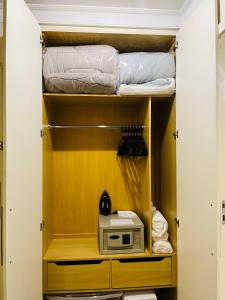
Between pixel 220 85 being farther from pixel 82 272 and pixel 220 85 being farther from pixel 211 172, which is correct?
pixel 82 272

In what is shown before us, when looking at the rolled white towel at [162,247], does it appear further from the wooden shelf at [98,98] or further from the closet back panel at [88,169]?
the wooden shelf at [98,98]

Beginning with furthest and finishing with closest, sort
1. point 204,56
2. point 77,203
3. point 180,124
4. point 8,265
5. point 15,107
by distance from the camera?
point 77,203
point 180,124
point 204,56
point 15,107
point 8,265

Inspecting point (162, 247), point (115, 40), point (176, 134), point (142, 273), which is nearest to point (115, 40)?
point (115, 40)

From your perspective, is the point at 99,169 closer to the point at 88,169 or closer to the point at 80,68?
the point at 88,169

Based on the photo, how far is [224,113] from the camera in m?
1.18

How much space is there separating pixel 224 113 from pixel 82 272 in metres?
1.39

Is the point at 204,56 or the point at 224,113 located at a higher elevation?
the point at 204,56

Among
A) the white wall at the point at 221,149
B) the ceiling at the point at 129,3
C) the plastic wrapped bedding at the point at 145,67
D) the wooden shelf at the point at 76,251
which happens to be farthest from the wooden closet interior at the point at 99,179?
the white wall at the point at 221,149

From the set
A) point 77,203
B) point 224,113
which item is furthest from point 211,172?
point 77,203

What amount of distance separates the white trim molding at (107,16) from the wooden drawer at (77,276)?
1.80m

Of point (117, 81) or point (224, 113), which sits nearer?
point (224, 113)

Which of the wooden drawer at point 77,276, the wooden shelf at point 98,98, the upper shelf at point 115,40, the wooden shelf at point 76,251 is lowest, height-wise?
the wooden drawer at point 77,276

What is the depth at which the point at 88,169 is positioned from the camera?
2.20 metres

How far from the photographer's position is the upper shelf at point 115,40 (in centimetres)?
177
